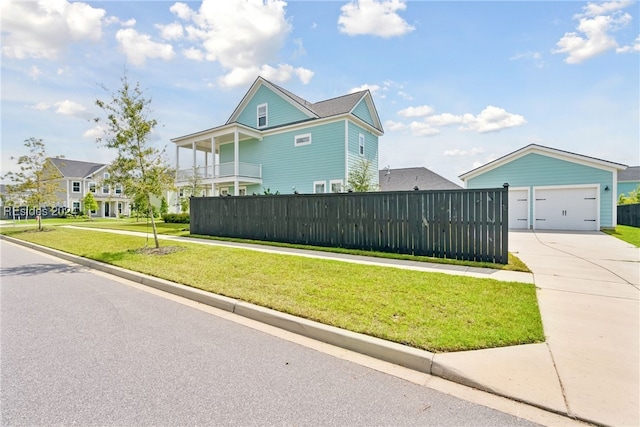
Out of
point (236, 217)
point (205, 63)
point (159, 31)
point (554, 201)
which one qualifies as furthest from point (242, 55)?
point (554, 201)

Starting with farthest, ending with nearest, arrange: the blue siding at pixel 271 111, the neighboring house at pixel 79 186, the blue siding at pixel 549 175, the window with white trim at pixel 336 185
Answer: the neighboring house at pixel 79 186
the blue siding at pixel 271 111
the window with white trim at pixel 336 185
the blue siding at pixel 549 175

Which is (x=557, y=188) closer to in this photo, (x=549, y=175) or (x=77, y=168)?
(x=549, y=175)

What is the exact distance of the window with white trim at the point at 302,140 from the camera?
63.5ft

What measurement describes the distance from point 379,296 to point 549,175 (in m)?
17.6

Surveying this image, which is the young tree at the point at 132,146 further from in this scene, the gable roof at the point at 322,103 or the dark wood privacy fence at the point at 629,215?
the dark wood privacy fence at the point at 629,215

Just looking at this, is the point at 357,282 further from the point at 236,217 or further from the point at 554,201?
the point at 554,201

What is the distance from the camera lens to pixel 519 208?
714 inches

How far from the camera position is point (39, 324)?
4.21m

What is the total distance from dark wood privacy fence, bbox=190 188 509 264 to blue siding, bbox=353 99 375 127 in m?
11.4

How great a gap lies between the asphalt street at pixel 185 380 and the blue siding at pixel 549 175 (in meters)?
18.9

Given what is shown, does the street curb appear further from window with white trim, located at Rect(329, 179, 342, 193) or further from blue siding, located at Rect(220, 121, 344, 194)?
Answer: blue siding, located at Rect(220, 121, 344, 194)

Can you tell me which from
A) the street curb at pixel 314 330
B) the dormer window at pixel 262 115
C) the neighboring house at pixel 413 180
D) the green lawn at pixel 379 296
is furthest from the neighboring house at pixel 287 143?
the street curb at pixel 314 330

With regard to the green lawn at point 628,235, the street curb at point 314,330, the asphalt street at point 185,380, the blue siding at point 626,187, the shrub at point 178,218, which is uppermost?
the blue siding at point 626,187

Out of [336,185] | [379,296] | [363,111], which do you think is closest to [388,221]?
[379,296]
